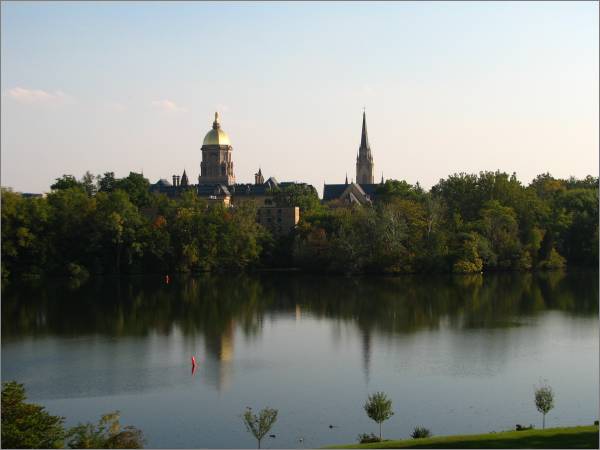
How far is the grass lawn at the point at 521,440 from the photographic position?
17703mm

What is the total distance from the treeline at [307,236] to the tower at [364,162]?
59.2 m

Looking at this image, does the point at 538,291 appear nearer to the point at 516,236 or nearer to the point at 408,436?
the point at 516,236

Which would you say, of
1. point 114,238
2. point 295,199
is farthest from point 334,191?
point 114,238

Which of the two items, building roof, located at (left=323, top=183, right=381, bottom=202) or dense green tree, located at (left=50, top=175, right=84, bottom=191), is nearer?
dense green tree, located at (left=50, top=175, right=84, bottom=191)

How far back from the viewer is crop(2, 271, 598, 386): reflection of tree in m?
40.3

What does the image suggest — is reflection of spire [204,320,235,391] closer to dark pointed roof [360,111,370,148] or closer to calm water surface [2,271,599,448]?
calm water surface [2,271,599,448]

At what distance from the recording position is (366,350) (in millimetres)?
34250

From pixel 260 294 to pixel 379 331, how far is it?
54.6 feet

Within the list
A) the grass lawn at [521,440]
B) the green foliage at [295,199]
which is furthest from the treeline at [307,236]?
the grass lawn at [521,440]

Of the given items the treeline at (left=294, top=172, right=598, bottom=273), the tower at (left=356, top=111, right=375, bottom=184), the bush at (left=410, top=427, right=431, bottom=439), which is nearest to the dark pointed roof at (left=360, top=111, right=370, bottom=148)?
the tower at (left=356, top=111, right=375, bottom=184)

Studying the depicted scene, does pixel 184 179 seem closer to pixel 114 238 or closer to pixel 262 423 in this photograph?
pixel 114 238

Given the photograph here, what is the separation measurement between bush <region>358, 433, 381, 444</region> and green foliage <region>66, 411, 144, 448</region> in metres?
5.31

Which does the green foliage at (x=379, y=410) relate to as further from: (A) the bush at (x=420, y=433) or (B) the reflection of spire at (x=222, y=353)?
(B) the reflection of spire at (x=222, y=353)

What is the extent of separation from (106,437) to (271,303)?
2887 cm
